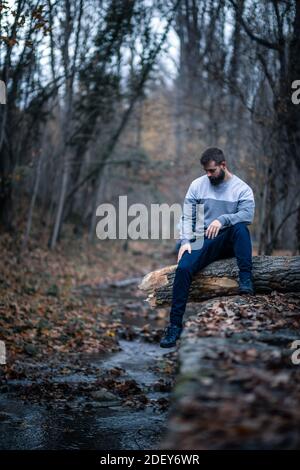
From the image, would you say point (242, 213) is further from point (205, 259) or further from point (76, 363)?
point (76, 363)

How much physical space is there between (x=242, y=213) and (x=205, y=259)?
74 centimetres

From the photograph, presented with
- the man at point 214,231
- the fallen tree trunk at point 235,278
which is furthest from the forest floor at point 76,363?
the fallen tree trunk at point 235,278

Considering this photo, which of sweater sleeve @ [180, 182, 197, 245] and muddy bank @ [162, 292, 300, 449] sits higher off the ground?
sweater sleeve @ [180, 182, 197, 245]

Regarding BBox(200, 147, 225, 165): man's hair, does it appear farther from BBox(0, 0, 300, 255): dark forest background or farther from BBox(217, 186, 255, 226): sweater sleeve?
BBox(0, 0, 300, 255): dark forest background

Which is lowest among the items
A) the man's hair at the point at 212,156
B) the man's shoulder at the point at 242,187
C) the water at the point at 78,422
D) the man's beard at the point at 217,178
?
the water at the point at 78,422

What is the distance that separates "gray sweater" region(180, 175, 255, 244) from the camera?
21.4 ft

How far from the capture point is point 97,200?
70.0ft

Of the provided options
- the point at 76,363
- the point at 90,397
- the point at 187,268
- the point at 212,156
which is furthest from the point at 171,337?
the point at 212,156

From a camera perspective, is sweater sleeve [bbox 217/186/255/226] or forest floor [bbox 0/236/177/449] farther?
sweater sleeve [bbox 217/186/255/226]

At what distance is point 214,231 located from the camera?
624 centimetres

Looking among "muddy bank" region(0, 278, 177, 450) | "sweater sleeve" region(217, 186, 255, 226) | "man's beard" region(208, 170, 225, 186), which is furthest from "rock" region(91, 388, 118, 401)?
"man's beard" region(208, 170, 225, 186)

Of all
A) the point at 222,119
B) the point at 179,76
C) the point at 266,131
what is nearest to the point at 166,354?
the point at 266,131

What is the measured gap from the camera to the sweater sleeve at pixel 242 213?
6.35m

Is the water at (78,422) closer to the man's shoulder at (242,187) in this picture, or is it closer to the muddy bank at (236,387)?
the muddy bank at (236,387)
